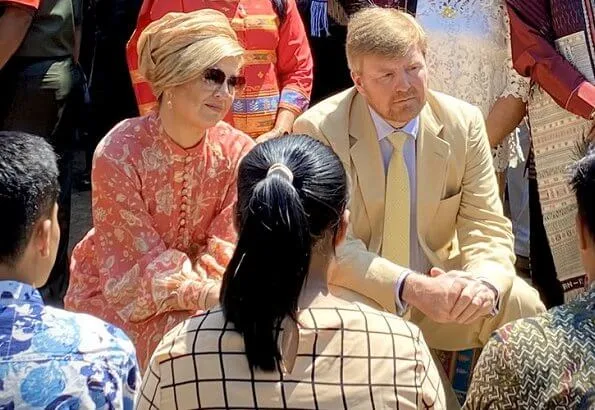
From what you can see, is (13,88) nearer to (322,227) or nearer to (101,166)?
(101,166)

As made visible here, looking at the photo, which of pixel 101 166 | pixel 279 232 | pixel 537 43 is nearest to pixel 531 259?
pixel 537 43

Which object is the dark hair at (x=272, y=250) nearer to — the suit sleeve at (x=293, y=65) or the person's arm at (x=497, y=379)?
the person's arm at (x=497, y=379)

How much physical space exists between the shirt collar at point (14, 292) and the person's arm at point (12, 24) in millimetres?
2383

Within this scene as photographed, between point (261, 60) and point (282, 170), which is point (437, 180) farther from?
point (282, 170)

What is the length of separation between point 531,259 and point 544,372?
7.82 ft

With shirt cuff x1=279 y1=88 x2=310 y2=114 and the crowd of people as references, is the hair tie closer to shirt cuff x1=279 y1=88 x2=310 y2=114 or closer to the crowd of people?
the crowd of people

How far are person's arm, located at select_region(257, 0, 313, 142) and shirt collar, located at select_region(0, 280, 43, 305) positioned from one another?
2.31m

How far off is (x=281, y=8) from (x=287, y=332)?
2492 mm

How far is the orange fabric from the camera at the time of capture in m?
4.39

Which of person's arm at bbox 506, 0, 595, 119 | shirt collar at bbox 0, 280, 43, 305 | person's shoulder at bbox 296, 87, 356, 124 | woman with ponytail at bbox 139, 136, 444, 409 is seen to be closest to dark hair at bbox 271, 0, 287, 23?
person's shoulder at bbox 296, 87, 356, 124

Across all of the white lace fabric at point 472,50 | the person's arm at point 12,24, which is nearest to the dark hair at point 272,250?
the white lace fabric at point 472,50

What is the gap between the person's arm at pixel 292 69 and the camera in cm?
452

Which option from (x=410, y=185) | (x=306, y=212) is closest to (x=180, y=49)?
(x=410, y=185)

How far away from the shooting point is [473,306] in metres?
3.39
